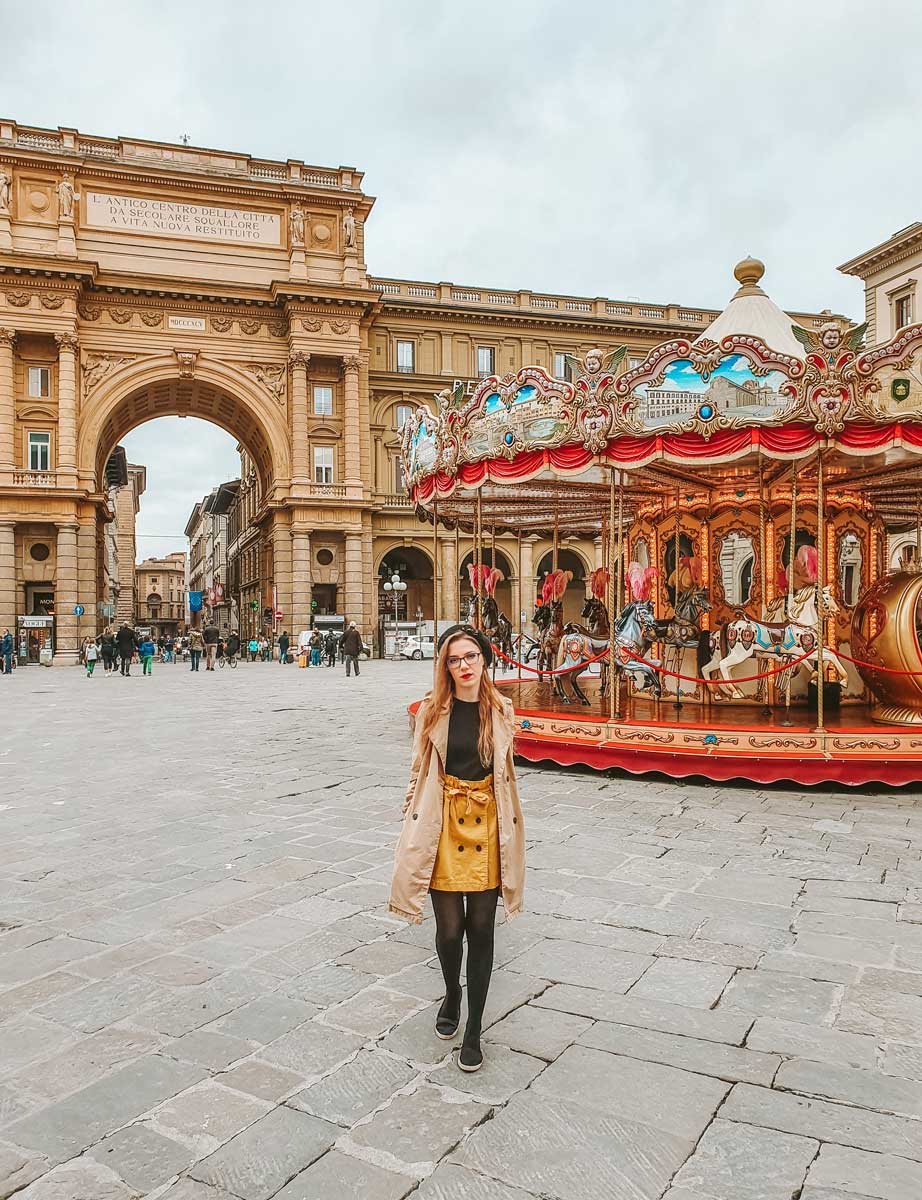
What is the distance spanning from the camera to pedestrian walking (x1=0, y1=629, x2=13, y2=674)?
29125mm

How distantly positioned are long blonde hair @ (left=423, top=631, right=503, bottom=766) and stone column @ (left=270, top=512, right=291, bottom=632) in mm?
35421

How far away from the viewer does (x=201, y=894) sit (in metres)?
5.25

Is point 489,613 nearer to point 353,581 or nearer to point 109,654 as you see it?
point 109,654

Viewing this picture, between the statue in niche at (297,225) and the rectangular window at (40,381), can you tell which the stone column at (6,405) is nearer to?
the rectangular window at (40,381)

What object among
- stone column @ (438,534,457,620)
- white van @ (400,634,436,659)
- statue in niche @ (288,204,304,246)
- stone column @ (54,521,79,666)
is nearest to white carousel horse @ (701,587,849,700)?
white van @ (400,634,436,659)

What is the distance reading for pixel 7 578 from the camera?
33.8 metres

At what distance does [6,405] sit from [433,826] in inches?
1454

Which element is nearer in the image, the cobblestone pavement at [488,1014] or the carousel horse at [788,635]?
the cobblestone pavement at [488,1014]

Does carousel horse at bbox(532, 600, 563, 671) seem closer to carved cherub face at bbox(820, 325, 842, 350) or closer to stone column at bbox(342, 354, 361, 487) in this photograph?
carved cherub face at bbox(820, 325, 842, 350)

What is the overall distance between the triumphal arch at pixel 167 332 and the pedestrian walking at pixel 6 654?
3201 millimetres

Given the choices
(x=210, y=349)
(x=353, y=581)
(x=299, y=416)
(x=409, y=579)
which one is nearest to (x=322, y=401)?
(x=299, y=416)

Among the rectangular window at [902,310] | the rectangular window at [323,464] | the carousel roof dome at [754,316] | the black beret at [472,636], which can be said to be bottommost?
the black beret at [472,636]

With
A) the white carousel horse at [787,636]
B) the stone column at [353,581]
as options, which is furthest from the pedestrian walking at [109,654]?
the white carousel horse at [787,636]

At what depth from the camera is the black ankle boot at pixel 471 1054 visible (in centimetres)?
318
